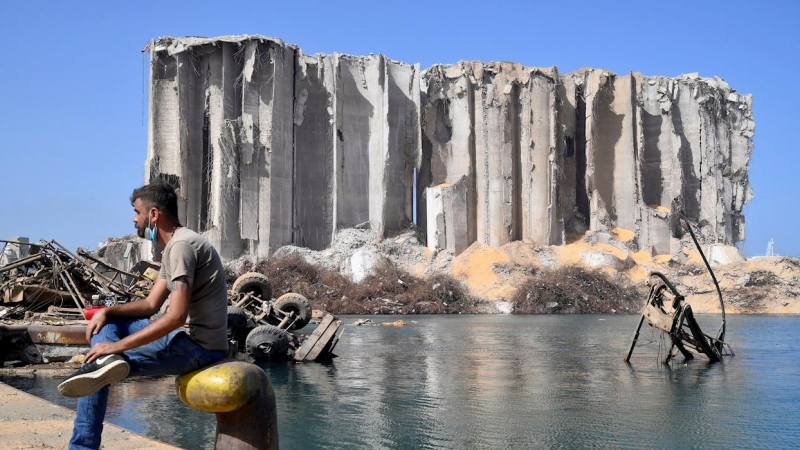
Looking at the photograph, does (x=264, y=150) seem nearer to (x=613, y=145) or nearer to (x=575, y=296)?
(x=575, y=296)

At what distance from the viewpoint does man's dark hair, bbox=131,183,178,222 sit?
505 cm

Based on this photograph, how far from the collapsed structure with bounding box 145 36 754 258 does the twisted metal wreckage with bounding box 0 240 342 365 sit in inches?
1176

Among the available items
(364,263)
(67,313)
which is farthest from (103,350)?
(364,263)

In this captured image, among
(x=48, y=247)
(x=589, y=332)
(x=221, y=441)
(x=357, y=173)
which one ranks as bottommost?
(x=589, y=332)

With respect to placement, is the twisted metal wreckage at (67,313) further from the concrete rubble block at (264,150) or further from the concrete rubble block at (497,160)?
the concrete rubble block at (497,160)

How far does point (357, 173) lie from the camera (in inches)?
2148

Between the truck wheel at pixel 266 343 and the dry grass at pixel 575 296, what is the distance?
28278 mm

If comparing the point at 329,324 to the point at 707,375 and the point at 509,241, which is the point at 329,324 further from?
the point at 509,241

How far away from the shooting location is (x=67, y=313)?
18094mm

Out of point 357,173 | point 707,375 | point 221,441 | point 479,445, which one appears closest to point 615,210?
point 357,173

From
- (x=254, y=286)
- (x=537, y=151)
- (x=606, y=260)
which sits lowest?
(x=254, y=286)

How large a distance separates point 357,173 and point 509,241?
11.3 m

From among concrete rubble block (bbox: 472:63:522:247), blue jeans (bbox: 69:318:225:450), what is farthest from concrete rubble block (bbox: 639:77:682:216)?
blue jeans (bbox: 69:318:225:450)

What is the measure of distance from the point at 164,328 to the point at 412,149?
51850 millimetres
